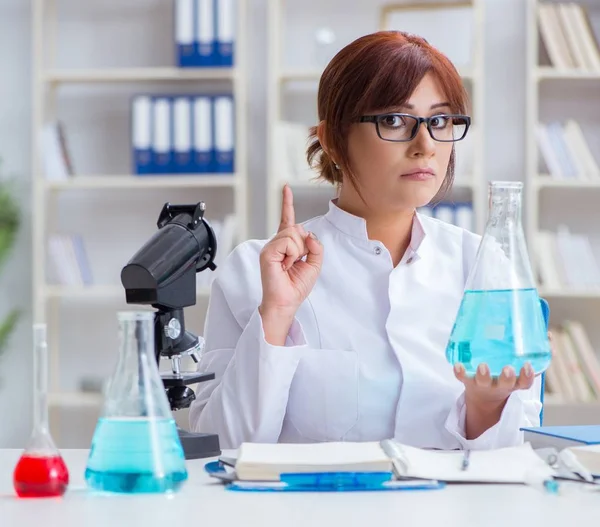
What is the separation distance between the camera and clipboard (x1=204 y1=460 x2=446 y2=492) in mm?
975

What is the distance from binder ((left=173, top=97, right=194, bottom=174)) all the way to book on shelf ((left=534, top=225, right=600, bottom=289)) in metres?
1.33

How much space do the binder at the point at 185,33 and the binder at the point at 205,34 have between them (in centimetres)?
1

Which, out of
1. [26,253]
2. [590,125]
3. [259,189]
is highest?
[590,125]

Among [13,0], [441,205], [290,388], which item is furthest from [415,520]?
[13,0]

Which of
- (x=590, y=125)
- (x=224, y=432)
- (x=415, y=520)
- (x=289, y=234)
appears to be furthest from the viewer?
(x=590, y=125)

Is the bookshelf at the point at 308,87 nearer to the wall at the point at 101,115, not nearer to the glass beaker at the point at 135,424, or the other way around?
the wall at the point at 101,115

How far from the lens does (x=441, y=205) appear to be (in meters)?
3.63

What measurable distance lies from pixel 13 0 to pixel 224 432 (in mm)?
3092

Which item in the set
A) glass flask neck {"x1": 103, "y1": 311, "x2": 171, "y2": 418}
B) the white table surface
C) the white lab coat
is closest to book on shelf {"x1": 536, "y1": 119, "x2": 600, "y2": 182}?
the white lab coat

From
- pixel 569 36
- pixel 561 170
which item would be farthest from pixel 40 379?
pixel 569 36

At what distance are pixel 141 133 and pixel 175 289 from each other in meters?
2.51

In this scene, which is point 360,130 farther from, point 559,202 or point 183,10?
point 559,202

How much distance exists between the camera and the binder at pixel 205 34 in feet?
11.8

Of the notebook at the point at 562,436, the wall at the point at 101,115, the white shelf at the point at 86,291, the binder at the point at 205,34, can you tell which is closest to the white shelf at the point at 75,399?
the wall at the point at 101,115
